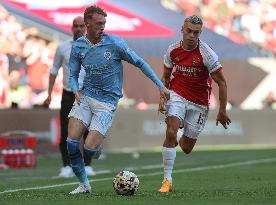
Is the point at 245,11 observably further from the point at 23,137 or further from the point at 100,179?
the point at 100,179

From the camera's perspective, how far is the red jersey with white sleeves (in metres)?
11.4

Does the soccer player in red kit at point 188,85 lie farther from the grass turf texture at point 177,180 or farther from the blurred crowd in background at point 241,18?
the blurred crowd in background at point 241,18

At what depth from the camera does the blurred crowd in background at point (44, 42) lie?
943 inches

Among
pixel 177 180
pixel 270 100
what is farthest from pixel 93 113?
pixel 270 100

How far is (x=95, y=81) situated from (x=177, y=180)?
349 cm

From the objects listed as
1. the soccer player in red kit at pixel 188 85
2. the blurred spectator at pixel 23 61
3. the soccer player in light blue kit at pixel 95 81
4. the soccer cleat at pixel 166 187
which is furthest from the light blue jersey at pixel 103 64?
the blurred spectator at pixel 23 61

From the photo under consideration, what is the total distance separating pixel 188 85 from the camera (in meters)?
11.8

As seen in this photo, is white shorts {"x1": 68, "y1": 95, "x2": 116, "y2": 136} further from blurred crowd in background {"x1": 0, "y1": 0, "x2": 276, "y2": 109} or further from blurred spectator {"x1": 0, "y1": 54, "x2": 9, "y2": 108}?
blurred spectator {"x1": 0, "y1": 54, "x2": 9, "y2": 108}

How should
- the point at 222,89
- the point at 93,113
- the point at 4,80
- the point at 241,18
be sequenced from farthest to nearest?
the point at 241,18 → the point at 4,80 → the point at 222,89 → the point at 93,113

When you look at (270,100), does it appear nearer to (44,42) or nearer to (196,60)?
(44,42)

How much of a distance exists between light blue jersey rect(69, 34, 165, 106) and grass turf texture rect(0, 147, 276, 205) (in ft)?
3.69

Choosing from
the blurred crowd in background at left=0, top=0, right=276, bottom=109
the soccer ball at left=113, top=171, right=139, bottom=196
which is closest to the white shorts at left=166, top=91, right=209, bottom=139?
the soccer ball at left=113, top=171, right=139, bottom=196

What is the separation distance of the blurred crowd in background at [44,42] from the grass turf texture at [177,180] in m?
3.06

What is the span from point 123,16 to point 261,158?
5.16 meters
